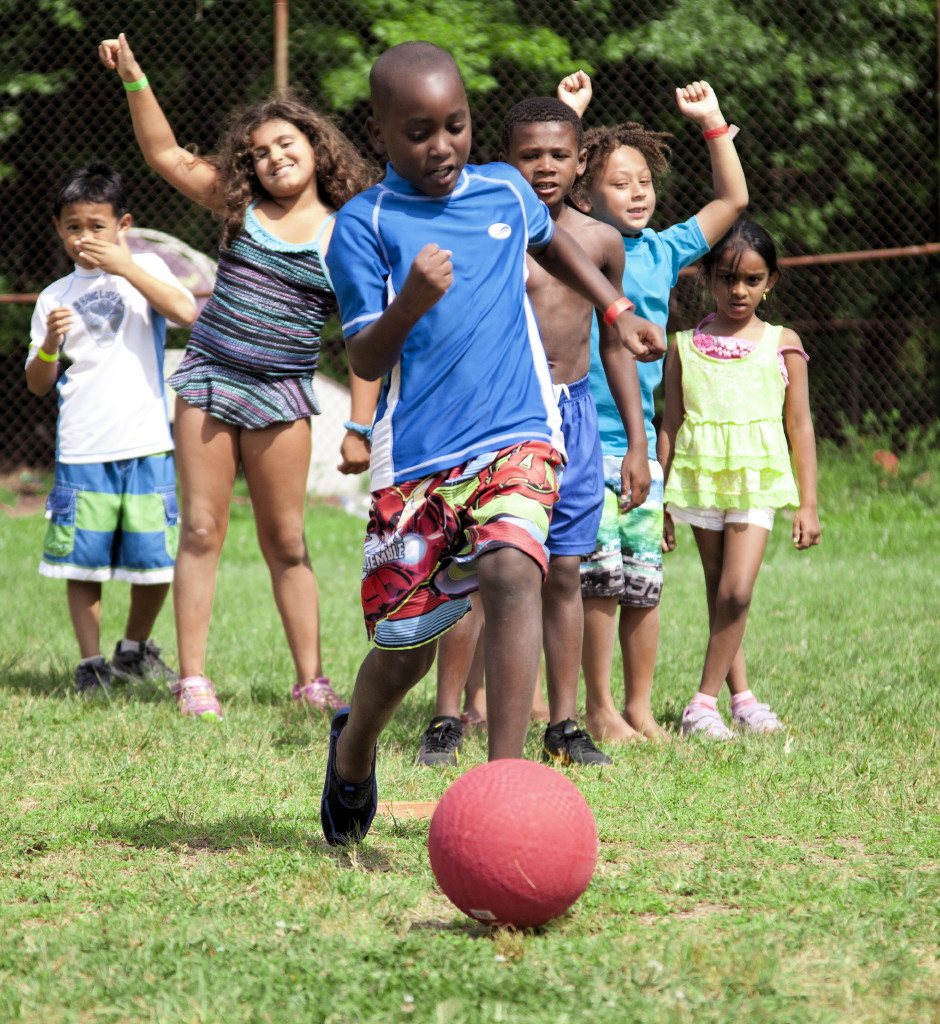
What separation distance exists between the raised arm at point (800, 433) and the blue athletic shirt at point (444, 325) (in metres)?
2.00

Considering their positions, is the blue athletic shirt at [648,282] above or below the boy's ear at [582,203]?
below

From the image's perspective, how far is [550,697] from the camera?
170 inches

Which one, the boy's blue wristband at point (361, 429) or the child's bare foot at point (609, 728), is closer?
the boy's blue wristband at point (361, 429)

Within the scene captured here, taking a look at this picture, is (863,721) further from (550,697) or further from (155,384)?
(155,384)

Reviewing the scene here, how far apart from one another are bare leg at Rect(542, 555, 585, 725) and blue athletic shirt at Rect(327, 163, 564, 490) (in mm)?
1092

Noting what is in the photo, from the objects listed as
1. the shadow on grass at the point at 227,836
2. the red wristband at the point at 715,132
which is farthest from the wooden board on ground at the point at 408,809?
the red wristband at the point at 715,132

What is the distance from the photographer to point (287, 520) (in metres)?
5.12

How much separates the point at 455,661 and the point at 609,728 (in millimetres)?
604

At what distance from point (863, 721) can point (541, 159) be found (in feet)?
7.51

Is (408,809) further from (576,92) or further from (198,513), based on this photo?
(576,92)

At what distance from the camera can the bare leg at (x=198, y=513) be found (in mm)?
4992

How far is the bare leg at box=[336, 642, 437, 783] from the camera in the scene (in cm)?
309

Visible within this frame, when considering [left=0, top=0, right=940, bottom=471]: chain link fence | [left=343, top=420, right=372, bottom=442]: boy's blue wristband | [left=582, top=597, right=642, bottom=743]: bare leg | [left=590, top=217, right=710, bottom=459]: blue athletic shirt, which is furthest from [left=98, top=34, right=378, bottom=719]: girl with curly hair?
[left=0, top=0, right=940, bottom=471]: chain link fence

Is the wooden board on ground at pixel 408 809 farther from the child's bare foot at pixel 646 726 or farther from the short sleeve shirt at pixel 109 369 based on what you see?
the short sleeve shirt at pixel 109 369
